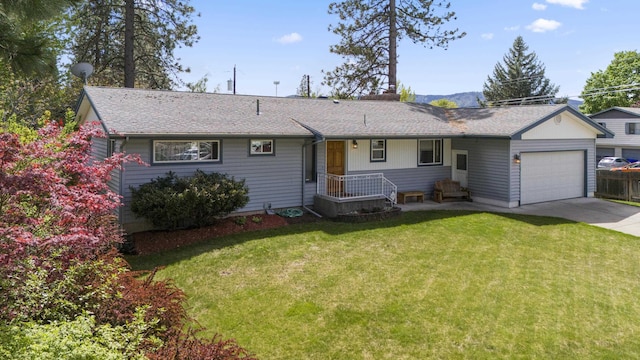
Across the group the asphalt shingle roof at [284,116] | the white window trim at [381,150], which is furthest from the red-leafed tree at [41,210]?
the white window trim at [381,150]

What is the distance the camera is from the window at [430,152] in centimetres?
1608

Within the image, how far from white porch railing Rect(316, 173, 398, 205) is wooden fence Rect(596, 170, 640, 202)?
10.1 meters

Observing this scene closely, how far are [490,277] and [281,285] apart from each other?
13.3 ft

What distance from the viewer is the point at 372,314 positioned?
6.36 m

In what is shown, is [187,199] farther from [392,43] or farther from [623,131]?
[623,131]

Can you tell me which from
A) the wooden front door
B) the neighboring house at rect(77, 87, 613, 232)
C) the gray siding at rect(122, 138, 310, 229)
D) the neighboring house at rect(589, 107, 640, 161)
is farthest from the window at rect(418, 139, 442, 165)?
the neighboring house at rect(589, 107, 640, 161)

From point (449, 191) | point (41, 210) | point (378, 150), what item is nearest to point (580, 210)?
point (449, 191)

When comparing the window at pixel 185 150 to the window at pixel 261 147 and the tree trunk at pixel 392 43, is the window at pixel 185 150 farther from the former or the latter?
the tree trunk at pixel 392 43

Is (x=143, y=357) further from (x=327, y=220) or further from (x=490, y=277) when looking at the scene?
(x=327, y=220)

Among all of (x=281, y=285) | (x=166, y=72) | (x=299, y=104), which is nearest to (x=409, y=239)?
(x=281, y=285)

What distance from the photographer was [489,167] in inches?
591

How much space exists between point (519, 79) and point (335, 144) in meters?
42.5

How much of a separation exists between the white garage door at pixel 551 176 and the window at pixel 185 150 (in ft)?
35.3

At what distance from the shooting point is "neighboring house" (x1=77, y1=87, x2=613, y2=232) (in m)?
11.1
